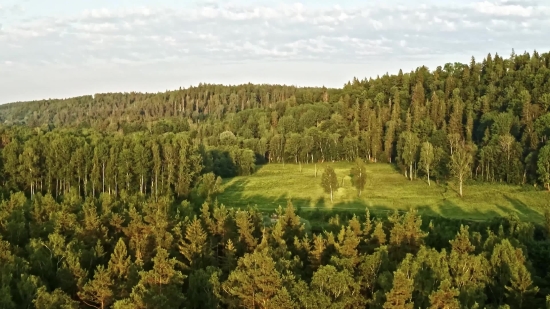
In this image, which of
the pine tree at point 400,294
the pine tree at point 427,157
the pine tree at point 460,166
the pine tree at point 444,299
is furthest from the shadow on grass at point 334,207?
the pine tree at point 444,299

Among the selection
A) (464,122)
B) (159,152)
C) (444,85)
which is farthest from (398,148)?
(159,152)

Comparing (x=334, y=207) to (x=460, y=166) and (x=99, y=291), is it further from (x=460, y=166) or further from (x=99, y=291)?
(x=99, y=291)

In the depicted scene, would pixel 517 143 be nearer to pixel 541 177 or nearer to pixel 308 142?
pixel 541 177

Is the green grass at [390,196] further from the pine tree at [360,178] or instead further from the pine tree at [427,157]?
the pine tree at [427,157]

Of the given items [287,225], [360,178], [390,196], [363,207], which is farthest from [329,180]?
[287,225]

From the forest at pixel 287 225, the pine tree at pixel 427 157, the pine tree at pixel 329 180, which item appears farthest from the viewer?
the pine tree at pixel 427 157

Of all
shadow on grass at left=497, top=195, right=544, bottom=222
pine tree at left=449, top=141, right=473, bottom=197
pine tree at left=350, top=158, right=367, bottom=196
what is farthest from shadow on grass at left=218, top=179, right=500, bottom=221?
pine tree at left=449, top=141, right=473, bottom=197

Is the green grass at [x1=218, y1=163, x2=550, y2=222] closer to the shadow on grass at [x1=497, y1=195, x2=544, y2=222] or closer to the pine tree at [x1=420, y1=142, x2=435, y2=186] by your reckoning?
the shadow on grass at [x1=497, y1=195, x2=544, y2=222]
